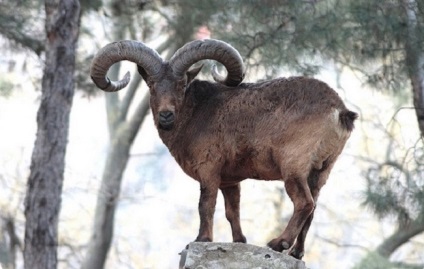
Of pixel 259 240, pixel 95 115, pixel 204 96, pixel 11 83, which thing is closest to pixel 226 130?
pixel 204 96

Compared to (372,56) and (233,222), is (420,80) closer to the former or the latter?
(372,56)

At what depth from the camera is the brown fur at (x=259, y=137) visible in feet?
28.2

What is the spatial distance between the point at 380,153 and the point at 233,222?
1498cm

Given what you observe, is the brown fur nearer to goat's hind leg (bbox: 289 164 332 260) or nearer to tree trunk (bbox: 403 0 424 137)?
goat's hind leg (bbox: 289 164 332 260)

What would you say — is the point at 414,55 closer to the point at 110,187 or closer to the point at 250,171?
the point at 250,171

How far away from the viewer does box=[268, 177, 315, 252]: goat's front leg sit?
336 inches

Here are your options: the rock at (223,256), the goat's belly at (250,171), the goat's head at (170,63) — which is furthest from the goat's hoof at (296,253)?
the goat's head at (170,63)

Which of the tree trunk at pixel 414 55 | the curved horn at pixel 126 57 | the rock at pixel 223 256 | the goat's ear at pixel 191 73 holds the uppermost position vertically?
the tree trunk at pixel 414 55

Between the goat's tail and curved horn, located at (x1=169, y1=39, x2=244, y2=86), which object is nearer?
the goat's tail

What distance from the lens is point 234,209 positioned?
9.23 meters

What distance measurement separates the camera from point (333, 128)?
8.66m

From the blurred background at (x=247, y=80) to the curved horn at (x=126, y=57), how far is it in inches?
169

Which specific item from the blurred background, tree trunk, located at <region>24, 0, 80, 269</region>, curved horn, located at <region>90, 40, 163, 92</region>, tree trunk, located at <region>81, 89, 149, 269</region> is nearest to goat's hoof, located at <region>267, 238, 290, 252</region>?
curved horn, located at <region>90, 40, 163, 92</region>

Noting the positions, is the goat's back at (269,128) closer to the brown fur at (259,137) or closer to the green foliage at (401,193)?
the brown fur at (259,137)
